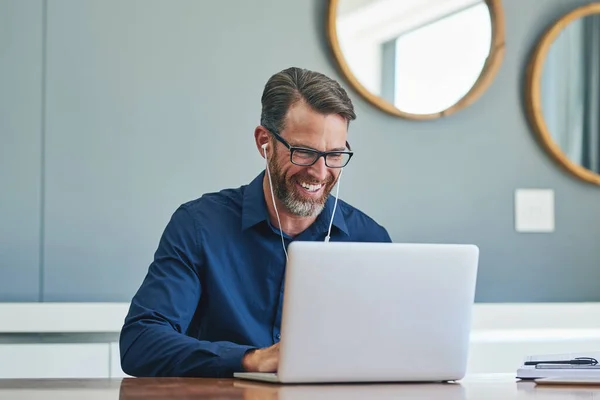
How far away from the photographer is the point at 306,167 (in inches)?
80.8

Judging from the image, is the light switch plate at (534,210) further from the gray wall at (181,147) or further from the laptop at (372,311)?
the laptop at (372,311)

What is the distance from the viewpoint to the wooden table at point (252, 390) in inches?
52.2

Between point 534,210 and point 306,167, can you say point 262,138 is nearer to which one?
point 306,167

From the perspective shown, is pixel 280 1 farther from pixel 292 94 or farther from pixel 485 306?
pixel 485 306

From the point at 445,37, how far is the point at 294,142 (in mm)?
1051

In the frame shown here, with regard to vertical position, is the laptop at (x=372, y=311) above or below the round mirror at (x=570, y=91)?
below

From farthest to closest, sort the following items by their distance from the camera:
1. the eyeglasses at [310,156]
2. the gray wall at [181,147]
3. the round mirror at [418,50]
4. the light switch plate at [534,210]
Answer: the light switch plate at [534,210], the round mirror at [418,50], the gray wall at [181,147], the eyeglasses at [310,156]

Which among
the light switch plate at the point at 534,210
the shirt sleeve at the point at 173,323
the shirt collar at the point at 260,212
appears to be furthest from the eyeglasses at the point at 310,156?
the light switch plate at the point at 534,210

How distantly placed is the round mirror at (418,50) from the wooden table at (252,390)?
142 cm

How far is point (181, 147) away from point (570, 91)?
1.28 metres

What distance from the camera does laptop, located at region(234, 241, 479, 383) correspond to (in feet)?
4.67

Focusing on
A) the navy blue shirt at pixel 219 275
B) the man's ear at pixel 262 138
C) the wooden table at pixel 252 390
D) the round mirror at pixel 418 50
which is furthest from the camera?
the round mirror at pixel 418 50

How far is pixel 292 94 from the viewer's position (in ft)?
6.89

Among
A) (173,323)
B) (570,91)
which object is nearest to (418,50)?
(570,91)
